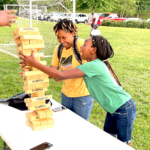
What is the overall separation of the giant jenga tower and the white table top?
3.7 inches

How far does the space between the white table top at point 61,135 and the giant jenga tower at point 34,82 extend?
0.31 feet

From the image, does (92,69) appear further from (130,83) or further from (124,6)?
(124,6)

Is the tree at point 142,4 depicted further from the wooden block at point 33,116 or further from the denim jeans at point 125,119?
the wooden block at point 33,116

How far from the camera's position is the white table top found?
1.78 metres

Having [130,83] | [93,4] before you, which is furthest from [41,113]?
[93,4]

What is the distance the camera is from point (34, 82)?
1975mm

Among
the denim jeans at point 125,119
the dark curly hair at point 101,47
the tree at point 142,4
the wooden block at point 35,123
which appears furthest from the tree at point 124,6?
the wooden block at point 35,123

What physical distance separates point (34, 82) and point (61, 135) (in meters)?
0.56

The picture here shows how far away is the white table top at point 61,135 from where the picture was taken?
1.78 metres

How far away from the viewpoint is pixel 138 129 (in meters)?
3.85

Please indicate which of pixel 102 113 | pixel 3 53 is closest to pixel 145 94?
pixel 102 113

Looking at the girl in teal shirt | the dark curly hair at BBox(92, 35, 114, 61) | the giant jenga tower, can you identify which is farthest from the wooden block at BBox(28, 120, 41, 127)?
the dark curly hair at BBox(92, 35, 114, 61)

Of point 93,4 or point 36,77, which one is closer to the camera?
point 36,77

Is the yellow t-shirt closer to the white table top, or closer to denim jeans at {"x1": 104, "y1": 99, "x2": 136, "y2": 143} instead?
the white table top
